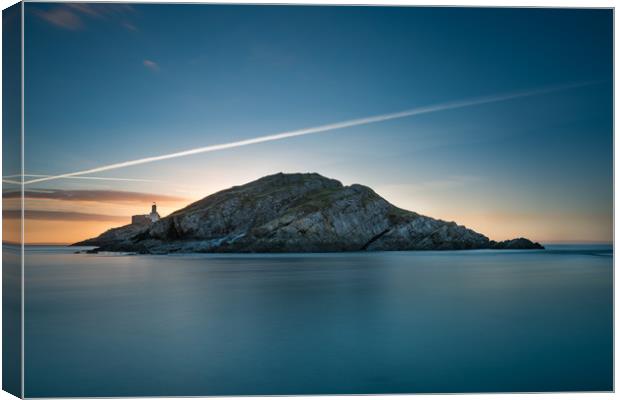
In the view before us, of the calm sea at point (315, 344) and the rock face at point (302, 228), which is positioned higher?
the rock face at point (302, 228)

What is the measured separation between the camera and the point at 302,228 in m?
73.6

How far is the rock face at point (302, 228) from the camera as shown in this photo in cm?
7231

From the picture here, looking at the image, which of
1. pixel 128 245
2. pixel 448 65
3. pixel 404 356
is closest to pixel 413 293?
pixel 448 65

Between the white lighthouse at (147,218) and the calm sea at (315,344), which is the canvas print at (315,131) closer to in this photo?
the calm sea at (315,344)

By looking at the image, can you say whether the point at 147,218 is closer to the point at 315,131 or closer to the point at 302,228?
the point at 302,228

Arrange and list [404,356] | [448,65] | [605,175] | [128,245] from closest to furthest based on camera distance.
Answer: [404,356], [605,175], [448,65], [128,245]

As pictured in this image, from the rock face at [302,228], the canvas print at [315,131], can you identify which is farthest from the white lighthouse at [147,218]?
the canvas print at [315,131]

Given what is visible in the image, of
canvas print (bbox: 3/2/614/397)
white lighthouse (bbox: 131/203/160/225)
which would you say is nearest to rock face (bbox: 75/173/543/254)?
white lighthouse (bbox: 131/203/160/225)

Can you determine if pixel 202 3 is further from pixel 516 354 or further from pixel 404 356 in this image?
pixel 516 354

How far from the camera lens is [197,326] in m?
10.3

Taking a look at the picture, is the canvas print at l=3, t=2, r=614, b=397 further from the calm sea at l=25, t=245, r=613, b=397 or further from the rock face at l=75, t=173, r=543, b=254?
the rock face at l=75, t=173, r=543, b=254

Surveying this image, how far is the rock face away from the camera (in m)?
72.3

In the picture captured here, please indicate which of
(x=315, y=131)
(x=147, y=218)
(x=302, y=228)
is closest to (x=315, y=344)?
(x=315, y=131)

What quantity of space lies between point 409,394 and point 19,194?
5.64 m
